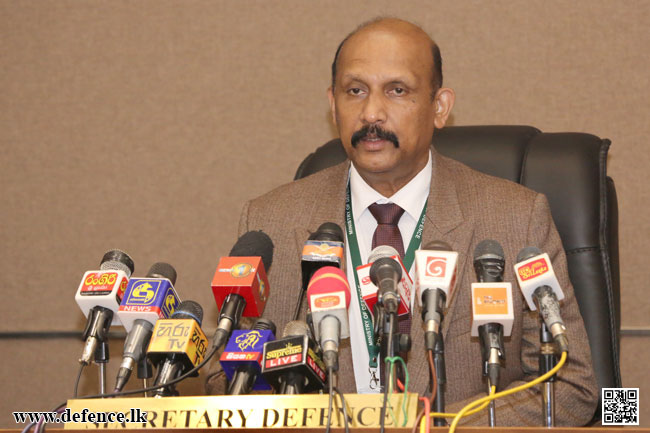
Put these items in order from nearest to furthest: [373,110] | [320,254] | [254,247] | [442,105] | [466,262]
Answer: [320,254] → [254,247] → [466,262] → [373,110] → [442,105]

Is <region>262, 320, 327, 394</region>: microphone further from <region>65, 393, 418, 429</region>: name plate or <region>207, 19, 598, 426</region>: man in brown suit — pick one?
<region>207, 19, 598, 426</region>: man in brown suit

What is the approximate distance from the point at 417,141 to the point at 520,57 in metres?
1.22

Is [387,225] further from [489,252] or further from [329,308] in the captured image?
[329,308]

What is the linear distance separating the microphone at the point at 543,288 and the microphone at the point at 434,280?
0.13 metres

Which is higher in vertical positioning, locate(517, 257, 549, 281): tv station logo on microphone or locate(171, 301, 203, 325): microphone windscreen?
locate(517, 257, 549, 281): tv station logo on microphone

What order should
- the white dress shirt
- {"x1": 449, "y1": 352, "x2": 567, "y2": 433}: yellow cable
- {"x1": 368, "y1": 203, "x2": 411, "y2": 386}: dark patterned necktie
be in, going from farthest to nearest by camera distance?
{"x1": 368, "y1": 203, "x2": 411, "y2": 386}: dark patterned necktie → the white dress shirt → {"x1": 449, "y1": 352, "x2": 567, "y2": 433}: yellow cable

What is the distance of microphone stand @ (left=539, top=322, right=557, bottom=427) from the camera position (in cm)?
138

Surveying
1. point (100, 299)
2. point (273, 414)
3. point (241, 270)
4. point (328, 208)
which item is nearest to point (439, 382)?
point (273, 414)

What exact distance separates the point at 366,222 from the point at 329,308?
1.13 m

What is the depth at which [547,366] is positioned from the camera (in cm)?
137

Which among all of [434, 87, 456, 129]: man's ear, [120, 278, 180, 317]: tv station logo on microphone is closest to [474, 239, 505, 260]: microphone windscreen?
[120, 278, 180, 317]: tv station logo on microphone

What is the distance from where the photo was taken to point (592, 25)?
3367 millimetres

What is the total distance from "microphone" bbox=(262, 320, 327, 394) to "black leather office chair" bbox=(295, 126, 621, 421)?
1.13 meters

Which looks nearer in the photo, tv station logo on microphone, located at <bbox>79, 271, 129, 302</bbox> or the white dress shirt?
tv station logo on microphone, located at <bbox>79, 271, 129, 302</bbox>
